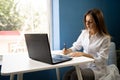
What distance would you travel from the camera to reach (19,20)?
2.42m

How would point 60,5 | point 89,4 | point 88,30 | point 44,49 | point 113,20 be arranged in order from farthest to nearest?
point 113,20 → point 89,4 → point 60,5 → point 88,30 → point 44,49

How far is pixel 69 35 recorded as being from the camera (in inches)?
97.0

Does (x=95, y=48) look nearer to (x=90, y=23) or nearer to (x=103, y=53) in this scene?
(x=103, y=53)

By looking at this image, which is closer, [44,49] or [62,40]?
[44,49]

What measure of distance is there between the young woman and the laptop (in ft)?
1.03

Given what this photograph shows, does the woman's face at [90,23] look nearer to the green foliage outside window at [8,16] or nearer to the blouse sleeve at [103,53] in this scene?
the blouse sleeve at [103,53]

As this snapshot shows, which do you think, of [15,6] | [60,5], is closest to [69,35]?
[60,5]

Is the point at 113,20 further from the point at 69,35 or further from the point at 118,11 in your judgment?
the point at 69,35

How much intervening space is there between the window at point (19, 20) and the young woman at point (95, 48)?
29.5 inches

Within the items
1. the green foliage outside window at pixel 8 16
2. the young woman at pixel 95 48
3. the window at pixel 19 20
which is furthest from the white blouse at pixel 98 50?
the green foliage outside window at pixel 8 16

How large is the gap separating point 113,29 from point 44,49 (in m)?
1.65

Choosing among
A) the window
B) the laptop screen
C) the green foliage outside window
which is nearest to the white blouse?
the laptop screen

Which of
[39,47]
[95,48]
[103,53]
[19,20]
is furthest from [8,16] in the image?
[103,53]

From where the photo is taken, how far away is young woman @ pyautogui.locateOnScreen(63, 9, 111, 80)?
1.79m
